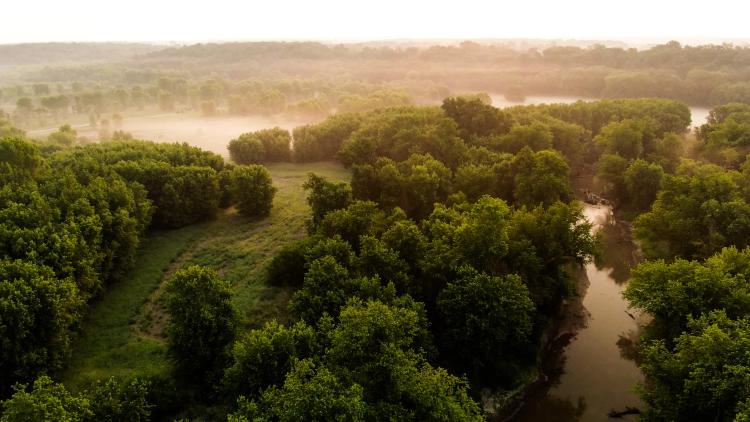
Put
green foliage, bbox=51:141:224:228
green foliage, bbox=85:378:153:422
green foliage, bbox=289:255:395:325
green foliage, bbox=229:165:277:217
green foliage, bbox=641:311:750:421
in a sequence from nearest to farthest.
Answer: green foliage, bbox=641:311:750:421 < green foliage, bbox=85:378:153:422 < green foliage, bbox=289:255:395:325 < green foliage, bbox=51:141:224:228 < green foliage, bbox=229:165:277:217

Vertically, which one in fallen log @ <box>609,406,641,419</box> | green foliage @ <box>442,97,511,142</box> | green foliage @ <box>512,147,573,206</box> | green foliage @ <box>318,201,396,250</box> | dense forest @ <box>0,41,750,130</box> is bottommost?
fallen log @ <box>609,406,641,419</box>

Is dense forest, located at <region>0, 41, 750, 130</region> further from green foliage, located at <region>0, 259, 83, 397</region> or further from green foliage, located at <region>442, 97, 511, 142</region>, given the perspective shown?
green foliage, located at <region>0, 259, 83, 397</region>

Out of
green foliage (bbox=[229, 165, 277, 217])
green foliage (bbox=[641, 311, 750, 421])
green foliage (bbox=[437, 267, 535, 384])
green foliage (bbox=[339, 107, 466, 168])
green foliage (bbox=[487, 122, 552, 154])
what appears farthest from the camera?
green foliage (bbox=[487, 122, 552, 154])

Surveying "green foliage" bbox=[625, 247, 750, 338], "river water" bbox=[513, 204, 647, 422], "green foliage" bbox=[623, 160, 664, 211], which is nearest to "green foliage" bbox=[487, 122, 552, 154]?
"green foliage" bbox=[623, 160, 664, 211]

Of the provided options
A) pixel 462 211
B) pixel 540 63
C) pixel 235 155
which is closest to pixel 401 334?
pixel 462 211

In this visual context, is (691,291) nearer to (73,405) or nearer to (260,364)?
(260,364)

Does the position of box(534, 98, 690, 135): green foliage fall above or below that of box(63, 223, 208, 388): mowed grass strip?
above

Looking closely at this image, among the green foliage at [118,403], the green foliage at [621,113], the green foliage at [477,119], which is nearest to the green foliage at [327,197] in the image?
the green foliage at [118,403]
